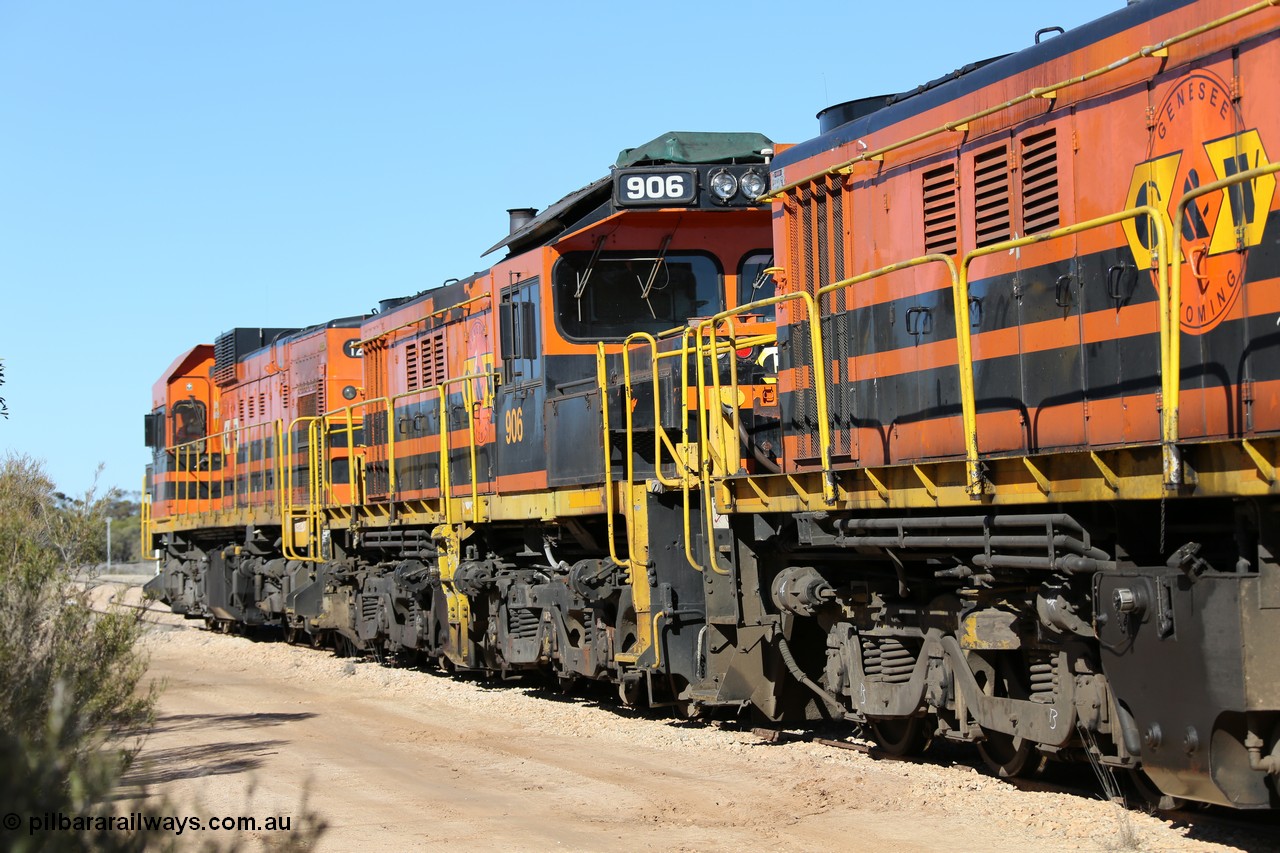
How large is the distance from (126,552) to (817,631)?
226 feet

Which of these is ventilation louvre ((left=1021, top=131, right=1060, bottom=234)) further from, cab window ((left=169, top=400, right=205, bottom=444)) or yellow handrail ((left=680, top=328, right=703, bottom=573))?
cab window ((left=169, top=400, right=205, bottom=444))

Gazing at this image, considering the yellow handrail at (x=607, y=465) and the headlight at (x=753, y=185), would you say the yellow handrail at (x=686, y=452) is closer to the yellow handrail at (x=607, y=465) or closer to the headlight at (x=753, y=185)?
the yellow handrail at (x=607, y=465)

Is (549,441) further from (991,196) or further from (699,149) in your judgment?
(991,196)

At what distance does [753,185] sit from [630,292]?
1.63 m

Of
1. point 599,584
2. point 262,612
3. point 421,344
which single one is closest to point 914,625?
point 599,584

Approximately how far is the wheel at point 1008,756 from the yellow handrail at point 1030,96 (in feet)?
11.0

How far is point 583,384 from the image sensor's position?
Answer: 1260 cm

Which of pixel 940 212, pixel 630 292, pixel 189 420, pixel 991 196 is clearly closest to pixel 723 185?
pixel 630 292

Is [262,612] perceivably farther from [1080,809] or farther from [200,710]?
[1080,809]

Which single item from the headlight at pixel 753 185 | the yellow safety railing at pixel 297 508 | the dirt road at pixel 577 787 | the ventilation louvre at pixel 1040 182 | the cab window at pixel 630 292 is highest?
the headlight at pixel 753 185

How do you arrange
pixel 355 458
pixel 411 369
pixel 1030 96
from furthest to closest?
pixel 355 458
pixel 411 369
pixel 1030 96

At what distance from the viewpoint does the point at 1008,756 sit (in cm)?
819

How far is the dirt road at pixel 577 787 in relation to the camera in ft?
23.0

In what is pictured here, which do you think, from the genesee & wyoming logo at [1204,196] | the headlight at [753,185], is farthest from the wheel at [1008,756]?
the headlight at [753,185]
